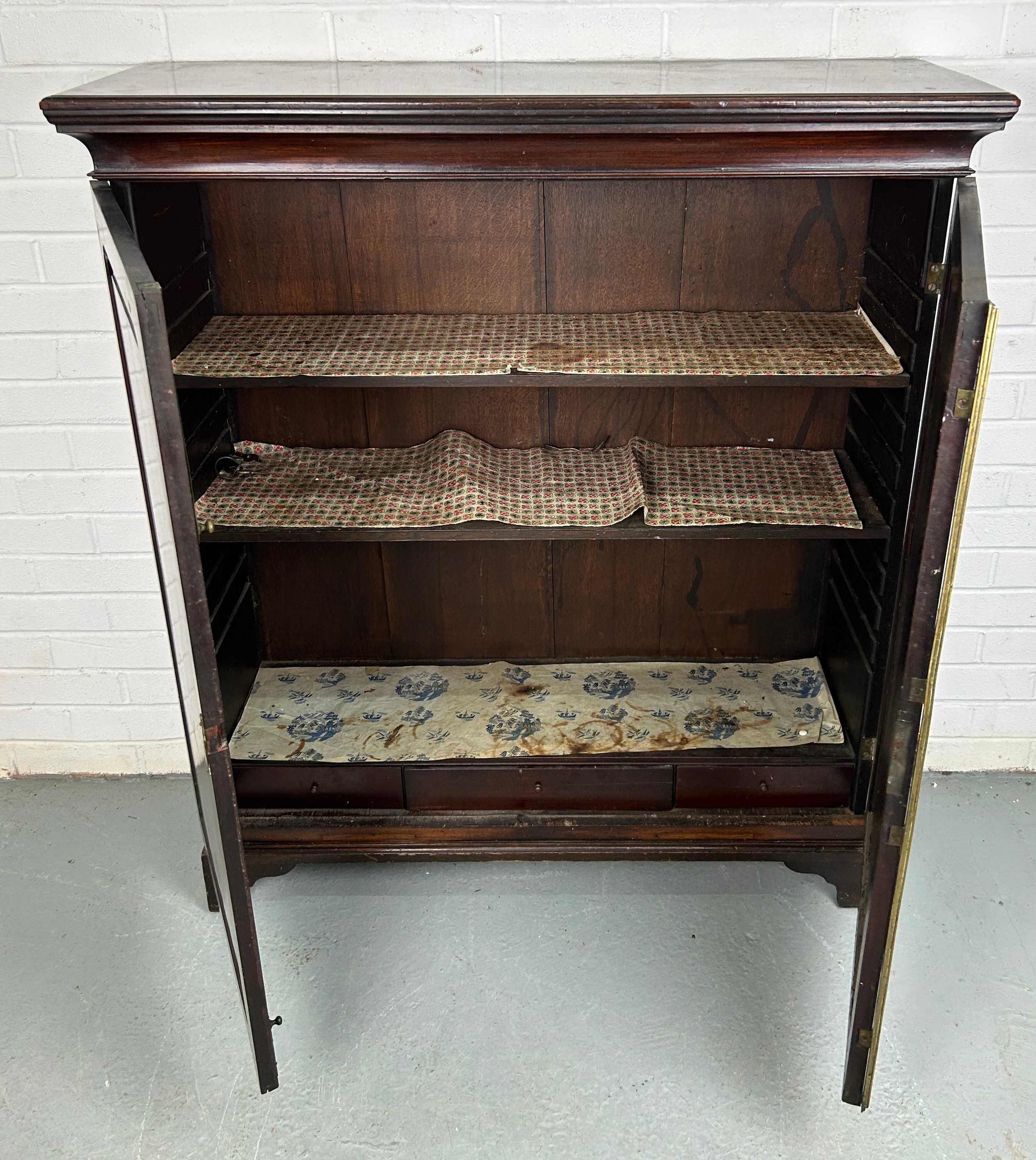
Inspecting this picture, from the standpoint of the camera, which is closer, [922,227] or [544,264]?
[922,227]

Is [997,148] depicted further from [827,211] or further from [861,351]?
[861,351]

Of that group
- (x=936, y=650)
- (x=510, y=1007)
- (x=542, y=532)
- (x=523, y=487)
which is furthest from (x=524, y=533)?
(x=510, y=1007)

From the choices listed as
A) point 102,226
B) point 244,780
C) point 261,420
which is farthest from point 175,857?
point 102,226

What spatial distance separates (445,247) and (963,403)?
1.09 meters

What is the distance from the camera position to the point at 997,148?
84.7 inches

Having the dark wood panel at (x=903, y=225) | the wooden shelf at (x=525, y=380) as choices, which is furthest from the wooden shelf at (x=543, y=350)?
the dark wood panel at (x=903, y=225)

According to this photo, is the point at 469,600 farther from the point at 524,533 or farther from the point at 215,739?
the point at 215,739

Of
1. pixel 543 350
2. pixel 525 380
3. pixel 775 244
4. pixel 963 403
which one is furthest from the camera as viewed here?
pixel 775 244

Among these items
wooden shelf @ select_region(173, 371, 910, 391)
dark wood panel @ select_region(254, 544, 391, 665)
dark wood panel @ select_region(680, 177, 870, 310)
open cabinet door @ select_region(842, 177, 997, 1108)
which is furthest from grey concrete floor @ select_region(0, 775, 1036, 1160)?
dark wood panel @ select_region(680, 177, 870, 310)

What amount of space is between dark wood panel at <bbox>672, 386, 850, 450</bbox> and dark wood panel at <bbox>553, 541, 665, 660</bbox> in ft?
0.91

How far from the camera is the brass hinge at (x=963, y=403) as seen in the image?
1.51 meters

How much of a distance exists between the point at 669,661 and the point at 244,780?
1.01m

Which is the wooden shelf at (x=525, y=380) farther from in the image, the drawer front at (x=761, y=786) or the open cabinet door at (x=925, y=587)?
the drawer front at (x=761, y=786)

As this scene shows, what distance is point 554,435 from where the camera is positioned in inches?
93.5
